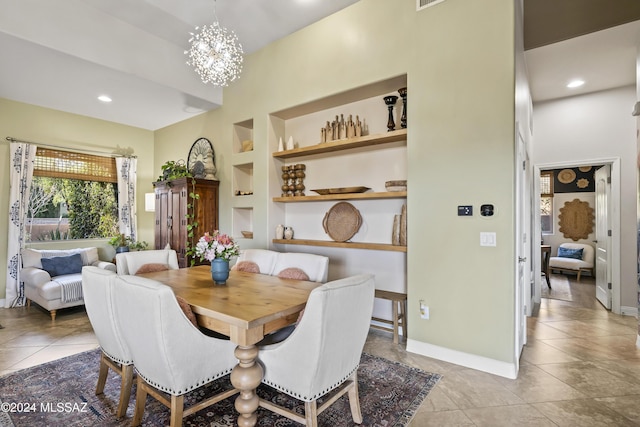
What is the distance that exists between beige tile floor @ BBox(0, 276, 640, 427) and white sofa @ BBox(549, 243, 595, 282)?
2673 millimetres

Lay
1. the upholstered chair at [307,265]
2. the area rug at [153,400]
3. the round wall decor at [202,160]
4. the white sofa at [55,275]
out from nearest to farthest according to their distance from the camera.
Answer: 1. the area rug at [153,400]
2. the upholstered chair at [307,265]
3. the white sofa at [55,275]
4. the round wall decor at [202,160]

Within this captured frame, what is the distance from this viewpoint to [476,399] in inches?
86.4

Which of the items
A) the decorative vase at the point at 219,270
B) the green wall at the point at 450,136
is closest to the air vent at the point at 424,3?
the green wall at the point at 450,136

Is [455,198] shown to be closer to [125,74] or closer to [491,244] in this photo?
[491,244]

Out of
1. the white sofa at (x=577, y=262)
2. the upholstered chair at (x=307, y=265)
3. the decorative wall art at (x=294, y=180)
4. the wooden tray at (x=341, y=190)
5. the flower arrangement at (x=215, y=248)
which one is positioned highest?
the decorative wall art at (x=294, y=180)

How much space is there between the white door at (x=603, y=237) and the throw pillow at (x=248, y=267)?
4.67 meters

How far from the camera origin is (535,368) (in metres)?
2.67

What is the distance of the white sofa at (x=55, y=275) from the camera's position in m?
3.95

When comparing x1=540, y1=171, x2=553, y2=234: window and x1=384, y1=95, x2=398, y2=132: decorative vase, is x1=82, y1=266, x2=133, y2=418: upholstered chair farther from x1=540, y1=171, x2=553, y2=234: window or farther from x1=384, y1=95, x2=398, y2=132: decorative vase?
x1=540, y1=171, x2=553, y2=234: window

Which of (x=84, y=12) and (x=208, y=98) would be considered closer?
(x=84, y=12)

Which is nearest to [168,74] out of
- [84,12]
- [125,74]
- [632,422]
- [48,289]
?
[125,74]

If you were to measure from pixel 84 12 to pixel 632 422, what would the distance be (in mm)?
5560

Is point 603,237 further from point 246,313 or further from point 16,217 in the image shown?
point 16,217

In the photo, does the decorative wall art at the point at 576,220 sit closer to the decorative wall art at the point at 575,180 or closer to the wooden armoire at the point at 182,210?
the decorative wall art at the point at 575,180
